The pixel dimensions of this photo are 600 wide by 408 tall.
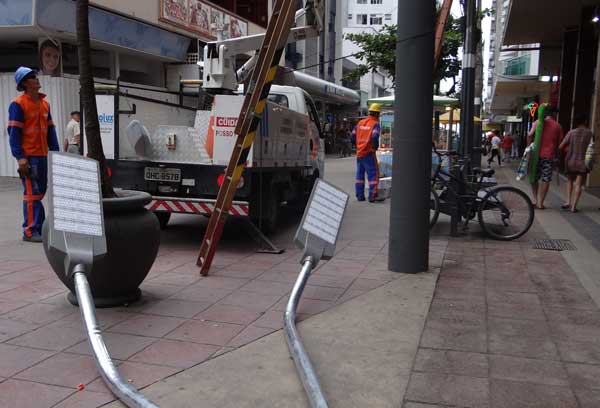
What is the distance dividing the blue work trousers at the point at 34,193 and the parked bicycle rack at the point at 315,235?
3759mm

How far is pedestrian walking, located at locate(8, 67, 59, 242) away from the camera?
6.89 m

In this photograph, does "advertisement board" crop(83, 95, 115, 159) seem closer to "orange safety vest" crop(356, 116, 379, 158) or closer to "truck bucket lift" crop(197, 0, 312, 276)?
"truck bucket lift" crop(197, 0, 312, 276)

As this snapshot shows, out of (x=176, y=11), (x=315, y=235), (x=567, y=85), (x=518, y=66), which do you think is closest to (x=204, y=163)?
(x=315, y=235)

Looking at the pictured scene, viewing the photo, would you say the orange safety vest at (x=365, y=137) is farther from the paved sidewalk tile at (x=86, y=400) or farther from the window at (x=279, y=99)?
the paved sidewalk tile at (x=86, y=400)

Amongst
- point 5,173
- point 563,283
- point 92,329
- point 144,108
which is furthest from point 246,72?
point 5,173

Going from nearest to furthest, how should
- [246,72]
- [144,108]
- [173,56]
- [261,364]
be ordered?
[261,364] < [144,108] < [246,72] < [173,56]

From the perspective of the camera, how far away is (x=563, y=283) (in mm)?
5715

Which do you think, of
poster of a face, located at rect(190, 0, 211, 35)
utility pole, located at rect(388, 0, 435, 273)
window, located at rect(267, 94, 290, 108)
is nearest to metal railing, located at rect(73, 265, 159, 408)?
utility pole, located at rect(388, 0, 435, 273)

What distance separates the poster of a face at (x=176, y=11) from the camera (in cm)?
1662

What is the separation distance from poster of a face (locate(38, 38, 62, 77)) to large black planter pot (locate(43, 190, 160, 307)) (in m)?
10.5

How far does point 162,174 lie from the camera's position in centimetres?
713

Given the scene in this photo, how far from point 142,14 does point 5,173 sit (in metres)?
5.51

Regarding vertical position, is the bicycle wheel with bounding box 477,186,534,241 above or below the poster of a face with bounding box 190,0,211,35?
below

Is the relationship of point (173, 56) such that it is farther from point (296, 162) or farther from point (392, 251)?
point (392, 251)
